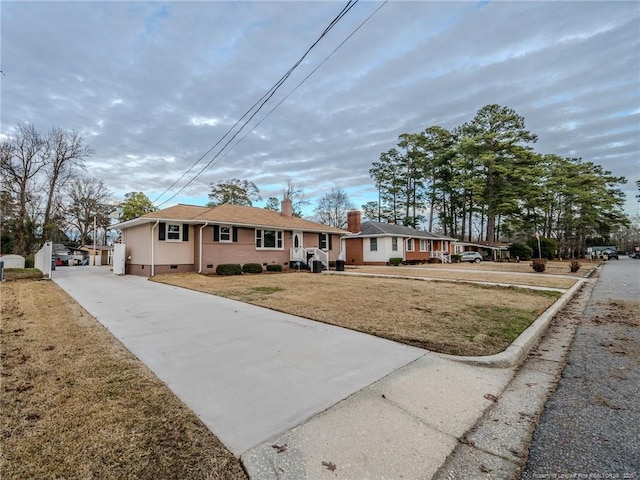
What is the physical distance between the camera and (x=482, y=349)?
420 centimetres

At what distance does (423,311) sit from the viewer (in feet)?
21.9

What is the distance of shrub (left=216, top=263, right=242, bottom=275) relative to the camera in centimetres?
1506

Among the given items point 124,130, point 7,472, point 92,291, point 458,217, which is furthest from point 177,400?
point 458,217

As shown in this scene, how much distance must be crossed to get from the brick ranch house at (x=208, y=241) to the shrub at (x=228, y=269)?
647 millimetres

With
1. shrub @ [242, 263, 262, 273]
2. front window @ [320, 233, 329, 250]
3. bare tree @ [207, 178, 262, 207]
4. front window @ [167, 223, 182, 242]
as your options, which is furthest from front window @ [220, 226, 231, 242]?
bare tree @ [207, 178, 262, 207]

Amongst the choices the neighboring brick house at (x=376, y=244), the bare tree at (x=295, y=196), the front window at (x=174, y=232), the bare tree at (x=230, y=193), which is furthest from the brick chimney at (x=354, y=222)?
the bare tree at (x=230, y=193)

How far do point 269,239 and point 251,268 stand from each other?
2.55 metres

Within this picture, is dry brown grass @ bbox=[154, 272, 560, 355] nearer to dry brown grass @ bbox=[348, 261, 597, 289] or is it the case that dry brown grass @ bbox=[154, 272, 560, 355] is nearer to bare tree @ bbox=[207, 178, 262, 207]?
dry brown grass @ bbox=[348, 261, 597, 289]

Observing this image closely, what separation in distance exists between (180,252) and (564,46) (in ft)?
62.1

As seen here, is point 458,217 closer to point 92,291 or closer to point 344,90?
point 344,90

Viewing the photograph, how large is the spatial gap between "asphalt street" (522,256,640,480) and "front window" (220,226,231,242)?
14.6 m

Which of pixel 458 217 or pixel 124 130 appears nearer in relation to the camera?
pixel 124 130

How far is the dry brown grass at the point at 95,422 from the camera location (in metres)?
1.83

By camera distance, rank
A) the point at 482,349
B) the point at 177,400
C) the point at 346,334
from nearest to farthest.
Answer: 1. the point at 177,400
2. the point at 482,349
3. the point at 346,334
